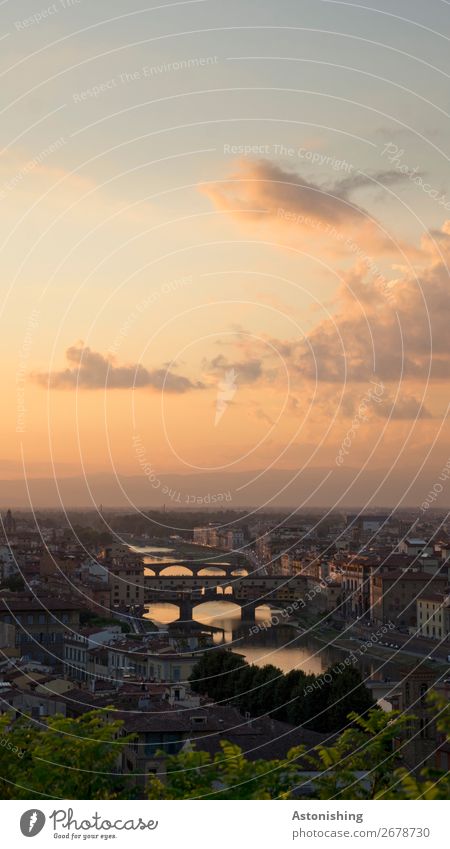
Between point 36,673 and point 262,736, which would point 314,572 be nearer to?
point 36,673

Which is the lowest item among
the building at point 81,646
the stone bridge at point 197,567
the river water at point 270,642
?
the river water at point 270,642

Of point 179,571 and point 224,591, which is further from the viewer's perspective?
point 179,571

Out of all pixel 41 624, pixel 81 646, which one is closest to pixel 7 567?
pixel 41 624

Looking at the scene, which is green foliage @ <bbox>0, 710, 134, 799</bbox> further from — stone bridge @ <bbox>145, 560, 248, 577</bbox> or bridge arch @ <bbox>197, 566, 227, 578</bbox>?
bridge arch @ <bbox>197, 566, 227, 578</bbox>

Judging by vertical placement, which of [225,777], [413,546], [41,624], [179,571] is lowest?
[179,571]

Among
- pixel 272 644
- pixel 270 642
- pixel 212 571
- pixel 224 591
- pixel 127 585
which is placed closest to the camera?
pixel 272 644

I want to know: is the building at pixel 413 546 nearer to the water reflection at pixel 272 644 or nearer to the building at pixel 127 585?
the water reflection at pixel 272 644

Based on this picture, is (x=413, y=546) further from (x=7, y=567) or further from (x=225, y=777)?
(x=225, y=777)

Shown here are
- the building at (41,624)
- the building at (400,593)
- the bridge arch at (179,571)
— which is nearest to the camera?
the building at (41,624)

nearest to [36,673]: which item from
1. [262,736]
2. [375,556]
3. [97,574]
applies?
[262,736]

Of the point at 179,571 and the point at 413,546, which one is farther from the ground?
the point at 413,546

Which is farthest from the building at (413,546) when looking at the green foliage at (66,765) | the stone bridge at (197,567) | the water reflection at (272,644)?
the green foliage at (66,765)
